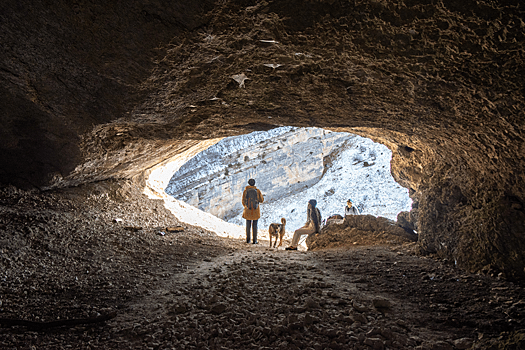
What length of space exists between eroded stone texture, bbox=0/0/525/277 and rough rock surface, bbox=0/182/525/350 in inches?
33.4

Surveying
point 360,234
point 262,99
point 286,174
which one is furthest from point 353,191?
point 262,99

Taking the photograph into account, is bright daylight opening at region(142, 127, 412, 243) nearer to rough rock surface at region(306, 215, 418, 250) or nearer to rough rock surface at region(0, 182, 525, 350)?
rough rock surface at region(306, 215, 418, 250)

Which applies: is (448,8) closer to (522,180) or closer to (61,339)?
(522,180)

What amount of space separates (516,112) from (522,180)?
76cm

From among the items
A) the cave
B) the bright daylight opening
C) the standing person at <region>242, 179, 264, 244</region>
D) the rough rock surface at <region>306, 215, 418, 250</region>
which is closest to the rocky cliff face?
the bright daylight opening

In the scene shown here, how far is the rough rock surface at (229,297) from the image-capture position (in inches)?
72.4

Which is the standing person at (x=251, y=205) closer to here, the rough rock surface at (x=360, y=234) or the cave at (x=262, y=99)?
the rough rock surface at (x=360, y=234)

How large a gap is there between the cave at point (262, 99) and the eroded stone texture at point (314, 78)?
0.01 m

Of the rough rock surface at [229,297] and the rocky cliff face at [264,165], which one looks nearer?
the rough rock surface at [229,297]

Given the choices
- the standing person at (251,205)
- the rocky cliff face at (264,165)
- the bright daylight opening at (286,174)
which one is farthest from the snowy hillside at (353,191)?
the standing person at (251,205)

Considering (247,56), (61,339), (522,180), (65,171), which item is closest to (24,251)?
(61,339)

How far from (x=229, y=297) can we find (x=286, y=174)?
24460mm

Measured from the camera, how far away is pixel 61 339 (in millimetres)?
1897

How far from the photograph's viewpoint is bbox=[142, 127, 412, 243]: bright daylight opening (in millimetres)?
21672
